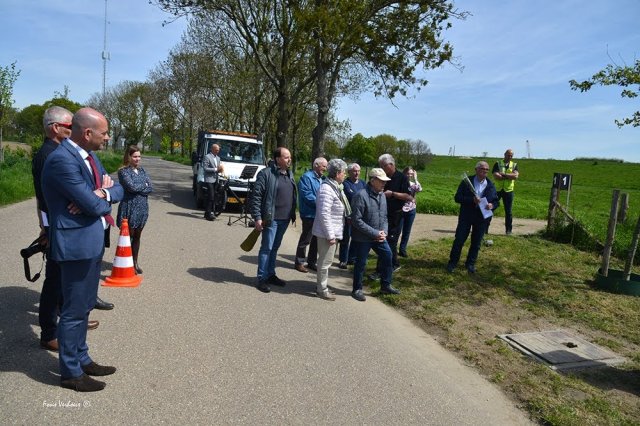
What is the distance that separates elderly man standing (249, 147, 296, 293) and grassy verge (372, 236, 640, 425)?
1713 mm

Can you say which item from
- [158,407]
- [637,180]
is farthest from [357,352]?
[637,180]

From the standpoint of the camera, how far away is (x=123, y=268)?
6.20 m

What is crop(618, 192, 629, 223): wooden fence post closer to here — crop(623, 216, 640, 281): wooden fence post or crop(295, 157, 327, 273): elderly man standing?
crop(623, 216, 640, 281): wooden fence post

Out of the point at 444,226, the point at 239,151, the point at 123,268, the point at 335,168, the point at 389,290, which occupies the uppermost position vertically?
the point at 239,151

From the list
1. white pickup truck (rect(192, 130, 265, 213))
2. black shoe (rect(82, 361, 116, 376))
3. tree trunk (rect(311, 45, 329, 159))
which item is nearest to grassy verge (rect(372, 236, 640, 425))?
black shoe (rect(82, 361, 116, 376))

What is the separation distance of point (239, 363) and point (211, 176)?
28.9 ft

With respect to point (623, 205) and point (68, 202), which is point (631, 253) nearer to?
point (623, 205)

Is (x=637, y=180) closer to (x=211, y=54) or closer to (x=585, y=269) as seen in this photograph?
(x=211, y=54)

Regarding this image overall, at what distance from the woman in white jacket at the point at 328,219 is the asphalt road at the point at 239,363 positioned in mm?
371

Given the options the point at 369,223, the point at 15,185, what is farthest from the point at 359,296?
the point at 15,185

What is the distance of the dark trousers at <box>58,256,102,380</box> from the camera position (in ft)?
11.0

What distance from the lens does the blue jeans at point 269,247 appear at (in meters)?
6.49

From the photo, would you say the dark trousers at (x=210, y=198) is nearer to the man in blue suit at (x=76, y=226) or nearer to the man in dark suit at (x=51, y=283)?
the man in dark suit at (x=51, y=283)

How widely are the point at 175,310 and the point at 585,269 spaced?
291 inches
